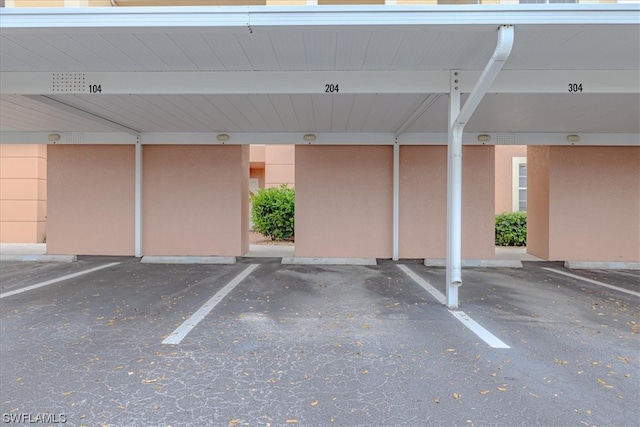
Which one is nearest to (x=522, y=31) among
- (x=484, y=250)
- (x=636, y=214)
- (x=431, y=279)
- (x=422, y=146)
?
(x=431, y=279)

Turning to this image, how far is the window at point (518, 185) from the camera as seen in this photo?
12797 mm

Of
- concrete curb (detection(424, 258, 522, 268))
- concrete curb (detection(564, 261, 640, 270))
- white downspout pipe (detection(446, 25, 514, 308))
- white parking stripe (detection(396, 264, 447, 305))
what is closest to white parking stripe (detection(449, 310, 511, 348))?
white downspout pipe (detection(446, 25, 514, 308))

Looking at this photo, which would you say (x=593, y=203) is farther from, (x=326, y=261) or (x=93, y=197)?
(x=93, y=197)

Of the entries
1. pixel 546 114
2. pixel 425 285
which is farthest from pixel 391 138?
pixel 425 285

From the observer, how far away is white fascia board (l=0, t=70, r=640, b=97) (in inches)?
189

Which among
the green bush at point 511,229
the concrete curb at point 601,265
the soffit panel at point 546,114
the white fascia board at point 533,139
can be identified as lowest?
the concrete curb at point 601,265

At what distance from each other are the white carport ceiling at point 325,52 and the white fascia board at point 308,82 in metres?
0.03

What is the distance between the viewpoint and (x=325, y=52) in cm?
431

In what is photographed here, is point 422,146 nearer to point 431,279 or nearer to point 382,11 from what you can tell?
point 431,279

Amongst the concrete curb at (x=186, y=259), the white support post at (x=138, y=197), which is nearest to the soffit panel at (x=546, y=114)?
the concrete curb at (x=186, y=259)

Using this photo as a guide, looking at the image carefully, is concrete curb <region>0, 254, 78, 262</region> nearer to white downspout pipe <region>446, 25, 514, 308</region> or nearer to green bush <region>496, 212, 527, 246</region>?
white downspout pipe <region>446, 25, 514, 308</region>

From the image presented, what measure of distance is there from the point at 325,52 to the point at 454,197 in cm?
243

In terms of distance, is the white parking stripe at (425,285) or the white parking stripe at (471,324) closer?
the white parking stripe at (471,324)

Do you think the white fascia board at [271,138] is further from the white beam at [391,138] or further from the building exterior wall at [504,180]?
the building exterior wall at [504,180]
